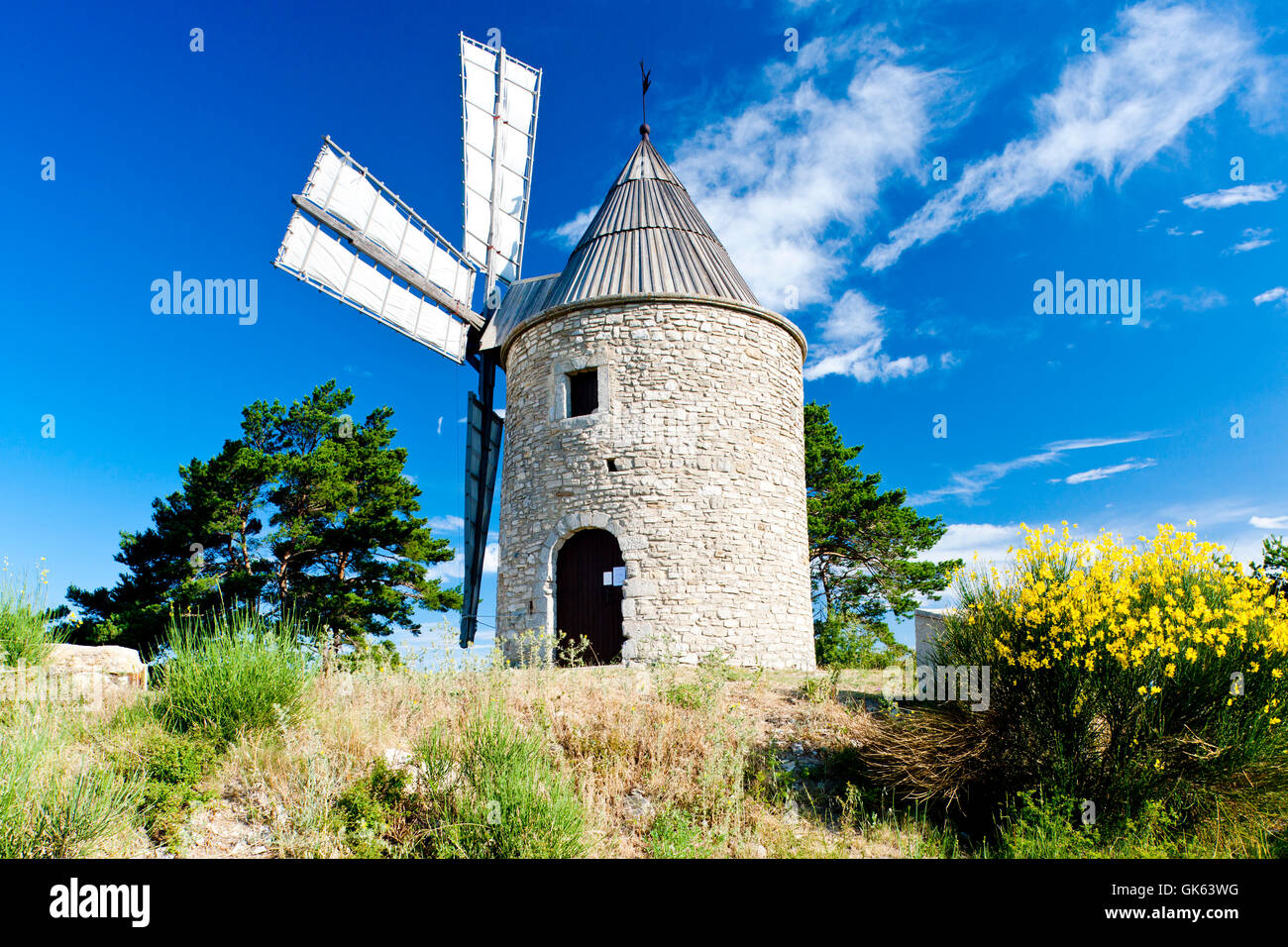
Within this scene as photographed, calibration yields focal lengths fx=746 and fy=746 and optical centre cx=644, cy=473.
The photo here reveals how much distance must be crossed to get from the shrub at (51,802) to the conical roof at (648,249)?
29.6 ft

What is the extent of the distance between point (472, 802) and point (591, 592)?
6.29 m

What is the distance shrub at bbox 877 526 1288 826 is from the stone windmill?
15.4 feet

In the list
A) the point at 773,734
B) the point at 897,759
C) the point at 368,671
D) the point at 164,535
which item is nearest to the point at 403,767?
the point at 368,671

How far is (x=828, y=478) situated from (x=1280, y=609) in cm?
1461

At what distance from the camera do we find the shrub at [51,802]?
3.90 meters

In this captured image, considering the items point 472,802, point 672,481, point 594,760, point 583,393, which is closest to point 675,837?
point 594,760

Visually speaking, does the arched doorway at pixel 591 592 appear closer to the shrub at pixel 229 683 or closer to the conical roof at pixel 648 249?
the conical roof at pixel 648 249

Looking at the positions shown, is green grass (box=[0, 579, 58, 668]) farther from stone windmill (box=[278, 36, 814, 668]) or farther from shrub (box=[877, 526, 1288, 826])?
shrub (box=[877, 526, 1288, 826])

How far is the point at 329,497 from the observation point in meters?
17.4

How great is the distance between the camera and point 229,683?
565 cm

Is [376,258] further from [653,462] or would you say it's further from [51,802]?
[51,802]
